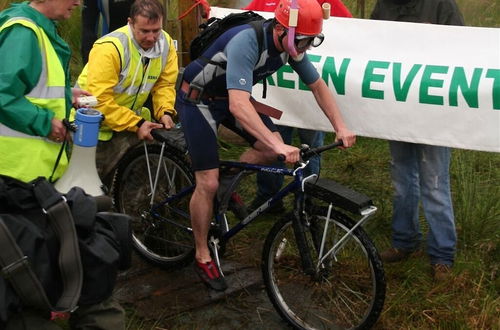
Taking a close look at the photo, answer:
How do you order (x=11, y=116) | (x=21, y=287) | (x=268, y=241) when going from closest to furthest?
(x=21, y=287)
(x=11, y=116)
(x=268, y=241)

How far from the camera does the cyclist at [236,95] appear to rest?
3.74 m

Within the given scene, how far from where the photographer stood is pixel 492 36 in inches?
172

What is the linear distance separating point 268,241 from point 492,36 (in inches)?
73.2

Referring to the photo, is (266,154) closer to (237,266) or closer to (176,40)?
(237,266)

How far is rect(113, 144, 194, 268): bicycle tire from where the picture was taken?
474 cm

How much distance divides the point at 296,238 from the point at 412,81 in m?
1.38

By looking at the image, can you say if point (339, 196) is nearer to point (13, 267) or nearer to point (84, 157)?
point (84, 157)

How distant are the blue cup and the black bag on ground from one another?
781 millimetres

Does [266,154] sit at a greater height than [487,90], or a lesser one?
lesser

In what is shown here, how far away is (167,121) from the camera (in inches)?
186

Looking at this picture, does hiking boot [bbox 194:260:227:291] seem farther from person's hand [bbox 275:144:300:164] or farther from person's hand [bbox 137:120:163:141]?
person's hand [bbox 275:144:300:164]

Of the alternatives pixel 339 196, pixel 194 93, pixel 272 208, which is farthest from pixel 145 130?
pixel 339 196

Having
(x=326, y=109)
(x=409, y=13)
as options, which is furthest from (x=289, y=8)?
(x=409, y=13)

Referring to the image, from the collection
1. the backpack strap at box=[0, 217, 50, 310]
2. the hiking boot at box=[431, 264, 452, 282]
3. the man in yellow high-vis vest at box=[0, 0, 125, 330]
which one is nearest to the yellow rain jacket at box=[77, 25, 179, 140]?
the man in yellow high-vis vest at box=[0, 0, 125, 330]
